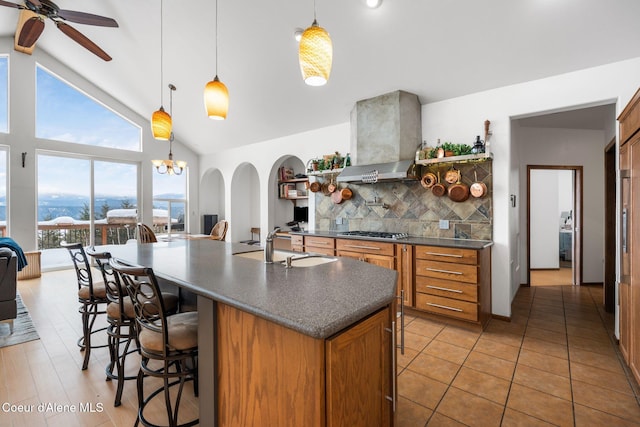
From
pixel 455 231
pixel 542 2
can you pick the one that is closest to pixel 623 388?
pixel 455 231

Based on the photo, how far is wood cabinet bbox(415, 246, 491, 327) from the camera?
113 inches

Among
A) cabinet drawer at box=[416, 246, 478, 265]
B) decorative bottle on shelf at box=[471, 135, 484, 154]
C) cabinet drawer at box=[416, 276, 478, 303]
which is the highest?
decorative bottle on shelf at box=[471, 135, 484, 154]

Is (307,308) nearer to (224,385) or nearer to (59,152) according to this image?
(224,385)

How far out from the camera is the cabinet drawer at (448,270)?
9.45 ft

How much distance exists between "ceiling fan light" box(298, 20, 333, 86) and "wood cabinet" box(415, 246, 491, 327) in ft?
7.44

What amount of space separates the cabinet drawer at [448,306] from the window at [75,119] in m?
6.75

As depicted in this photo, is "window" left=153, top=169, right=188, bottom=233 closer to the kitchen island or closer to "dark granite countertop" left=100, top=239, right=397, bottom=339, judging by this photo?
"dark granite countertop" left=100, top=239, right=397, bottom=339

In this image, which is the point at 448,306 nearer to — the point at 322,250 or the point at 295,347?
the point at 322,250

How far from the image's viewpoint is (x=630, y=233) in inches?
81.5

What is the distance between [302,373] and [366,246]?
265 cm

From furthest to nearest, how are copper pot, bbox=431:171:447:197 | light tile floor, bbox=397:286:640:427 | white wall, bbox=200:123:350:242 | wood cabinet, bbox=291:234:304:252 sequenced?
white wall, bbox=200:123:350:242, wood cabinet, bbox=291:234:304:252, copper pot, bbox=431:171:447:197, light tile floor, bbox=397:286:640:427

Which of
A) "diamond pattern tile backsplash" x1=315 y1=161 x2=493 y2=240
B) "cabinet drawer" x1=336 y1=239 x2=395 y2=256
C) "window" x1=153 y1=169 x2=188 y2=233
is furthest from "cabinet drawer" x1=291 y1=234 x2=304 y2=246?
"window" x1=153 y1=169 x2=188 y2=233

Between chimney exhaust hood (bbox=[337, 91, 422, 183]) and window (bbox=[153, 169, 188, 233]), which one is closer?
chimney exhaust hood (bbox=[337, 91, 422, 183])

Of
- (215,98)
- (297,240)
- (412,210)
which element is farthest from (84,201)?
(412,210)
